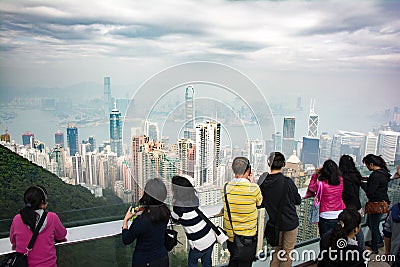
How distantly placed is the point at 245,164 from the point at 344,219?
53 cm

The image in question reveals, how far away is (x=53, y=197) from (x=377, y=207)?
245 cm

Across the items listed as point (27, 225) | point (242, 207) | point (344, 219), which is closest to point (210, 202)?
point (242, 207)

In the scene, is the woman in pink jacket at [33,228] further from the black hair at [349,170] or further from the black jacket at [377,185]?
the black jacket at [377,185]

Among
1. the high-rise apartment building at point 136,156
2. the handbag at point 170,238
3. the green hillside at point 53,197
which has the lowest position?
the green hillside at point 53,197

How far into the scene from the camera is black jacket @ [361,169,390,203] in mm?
2086

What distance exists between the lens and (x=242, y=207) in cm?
150

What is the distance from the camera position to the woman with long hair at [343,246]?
132cm

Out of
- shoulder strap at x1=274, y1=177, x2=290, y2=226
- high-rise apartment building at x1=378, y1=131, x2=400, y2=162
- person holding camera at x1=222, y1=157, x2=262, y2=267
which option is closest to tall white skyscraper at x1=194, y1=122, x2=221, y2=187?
person holding camera at x1=222, y1=157, x2=262, y2=267

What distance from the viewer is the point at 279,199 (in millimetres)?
1690

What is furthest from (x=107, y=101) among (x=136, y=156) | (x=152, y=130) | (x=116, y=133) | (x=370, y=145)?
(x=370, y=145)

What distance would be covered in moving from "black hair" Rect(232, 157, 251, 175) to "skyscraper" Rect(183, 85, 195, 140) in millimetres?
376

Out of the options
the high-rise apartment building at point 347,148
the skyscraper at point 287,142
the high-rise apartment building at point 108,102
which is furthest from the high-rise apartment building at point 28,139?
the skyscraper at point 287,142

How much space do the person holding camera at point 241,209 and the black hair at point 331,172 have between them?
58 cm

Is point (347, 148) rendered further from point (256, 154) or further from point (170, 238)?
point (170, 238)
